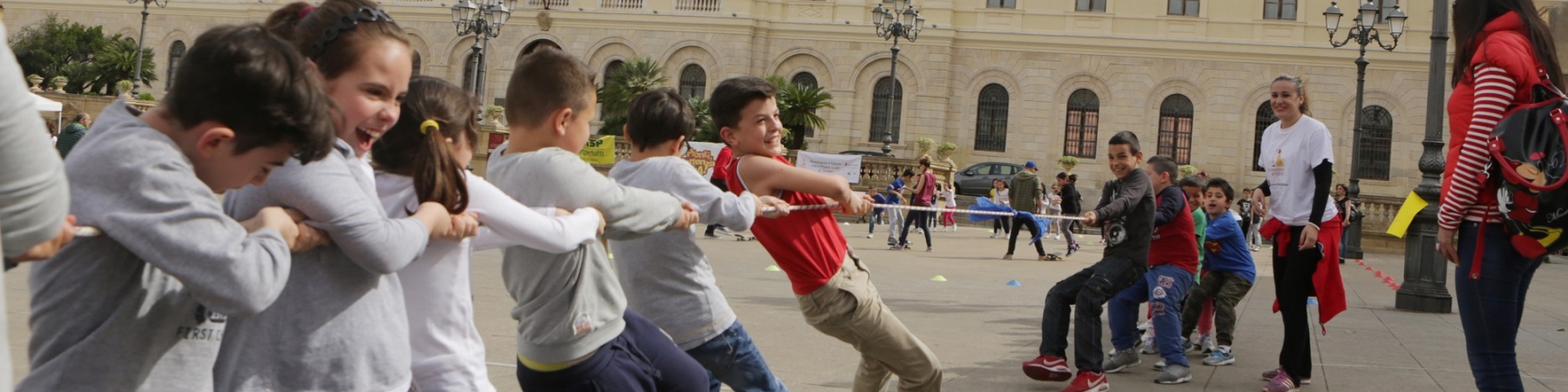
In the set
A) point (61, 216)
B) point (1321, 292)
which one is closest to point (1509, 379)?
point (1321, 292)

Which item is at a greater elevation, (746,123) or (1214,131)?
(1214,131)

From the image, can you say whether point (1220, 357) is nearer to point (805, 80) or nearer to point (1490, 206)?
point (1490, 206)

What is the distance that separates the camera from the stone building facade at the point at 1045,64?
42.1 meters

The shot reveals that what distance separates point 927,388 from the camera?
15.6 feet

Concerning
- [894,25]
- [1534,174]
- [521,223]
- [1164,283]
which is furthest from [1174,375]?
[894,25]

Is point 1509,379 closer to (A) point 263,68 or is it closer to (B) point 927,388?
(B) point 927,388

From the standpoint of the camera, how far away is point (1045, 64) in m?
43.8

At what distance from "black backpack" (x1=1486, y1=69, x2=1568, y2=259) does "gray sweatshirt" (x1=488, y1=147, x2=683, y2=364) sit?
9.07 ft

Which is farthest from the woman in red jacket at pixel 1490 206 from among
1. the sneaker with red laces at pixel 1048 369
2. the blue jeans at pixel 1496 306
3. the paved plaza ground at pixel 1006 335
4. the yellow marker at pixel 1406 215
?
the paved plaza ground at pixel 1006 335

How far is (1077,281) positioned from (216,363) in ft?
16.0

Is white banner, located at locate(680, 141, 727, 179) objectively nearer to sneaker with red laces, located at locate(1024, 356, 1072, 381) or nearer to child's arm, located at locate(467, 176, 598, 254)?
sneaker with red laces, located at locate(1024, 356, 1072, 381)

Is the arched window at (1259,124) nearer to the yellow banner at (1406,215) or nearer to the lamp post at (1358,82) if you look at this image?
the lamp post at (1358,82)

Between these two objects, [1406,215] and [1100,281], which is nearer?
[1406,215]

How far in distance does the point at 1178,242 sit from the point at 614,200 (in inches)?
181
